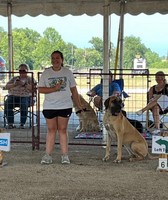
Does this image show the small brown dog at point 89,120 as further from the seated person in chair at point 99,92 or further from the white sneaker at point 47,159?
the white sneaker at point 47,159

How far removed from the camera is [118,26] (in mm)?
11438

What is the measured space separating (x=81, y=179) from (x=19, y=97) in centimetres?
469

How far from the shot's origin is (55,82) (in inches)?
239

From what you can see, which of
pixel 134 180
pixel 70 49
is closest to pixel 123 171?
pixel 134 180

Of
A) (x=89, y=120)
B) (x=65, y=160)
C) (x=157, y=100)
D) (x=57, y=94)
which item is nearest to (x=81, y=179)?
Result: (x=65, y=160)

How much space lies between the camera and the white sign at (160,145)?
5738 millimetres

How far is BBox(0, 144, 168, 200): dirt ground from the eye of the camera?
4594mm

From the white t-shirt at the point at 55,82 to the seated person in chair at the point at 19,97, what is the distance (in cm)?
332

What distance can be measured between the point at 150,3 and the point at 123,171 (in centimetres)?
623

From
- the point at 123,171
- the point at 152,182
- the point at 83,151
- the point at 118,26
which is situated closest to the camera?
the point at 152,182

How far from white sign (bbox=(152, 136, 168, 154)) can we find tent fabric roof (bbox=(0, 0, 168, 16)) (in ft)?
18.7

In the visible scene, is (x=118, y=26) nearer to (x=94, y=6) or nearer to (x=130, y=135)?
(x=94, y=6)


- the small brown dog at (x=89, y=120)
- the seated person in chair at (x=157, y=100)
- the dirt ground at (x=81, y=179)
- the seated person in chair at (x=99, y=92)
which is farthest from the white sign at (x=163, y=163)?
the small brown dog at (x=89, y=120)

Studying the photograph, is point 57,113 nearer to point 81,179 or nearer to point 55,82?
point 55,82
